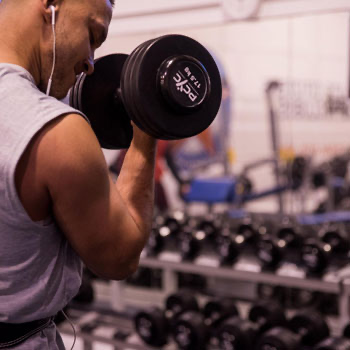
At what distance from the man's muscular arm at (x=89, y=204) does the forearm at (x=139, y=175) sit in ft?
0.06

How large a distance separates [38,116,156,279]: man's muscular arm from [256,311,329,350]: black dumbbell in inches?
51.3

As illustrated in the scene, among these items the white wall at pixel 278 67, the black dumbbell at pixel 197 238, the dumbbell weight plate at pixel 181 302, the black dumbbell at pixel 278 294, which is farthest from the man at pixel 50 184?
the white wall at pixel 278 67

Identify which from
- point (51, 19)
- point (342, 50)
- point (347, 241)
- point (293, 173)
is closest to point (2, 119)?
point (51, 19)

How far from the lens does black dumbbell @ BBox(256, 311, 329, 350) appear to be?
2082mm

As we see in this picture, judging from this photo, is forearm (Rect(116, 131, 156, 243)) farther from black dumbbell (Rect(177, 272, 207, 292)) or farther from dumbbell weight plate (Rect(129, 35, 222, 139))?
black dumbbell (Rect(177, 272, 207, 292))

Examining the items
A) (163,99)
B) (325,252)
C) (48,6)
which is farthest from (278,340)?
(48,6)

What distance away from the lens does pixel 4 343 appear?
945 millimetres

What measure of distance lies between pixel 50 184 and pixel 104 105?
439mm

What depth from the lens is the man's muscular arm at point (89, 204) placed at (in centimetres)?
82

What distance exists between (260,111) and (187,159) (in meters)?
1.62

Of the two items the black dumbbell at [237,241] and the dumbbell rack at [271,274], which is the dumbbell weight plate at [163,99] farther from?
the black dumbbell at [237,241]

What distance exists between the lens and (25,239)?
0.88m

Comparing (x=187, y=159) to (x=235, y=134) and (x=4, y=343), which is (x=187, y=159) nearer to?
(x=235, y=134)

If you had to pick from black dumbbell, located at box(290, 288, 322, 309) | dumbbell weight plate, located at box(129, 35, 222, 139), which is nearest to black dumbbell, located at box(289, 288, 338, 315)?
black dumbbell, located at box(290, 288, 322, 309)
